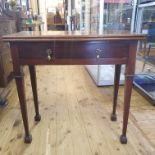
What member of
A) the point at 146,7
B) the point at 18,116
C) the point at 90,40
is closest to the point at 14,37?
the point at 90,40

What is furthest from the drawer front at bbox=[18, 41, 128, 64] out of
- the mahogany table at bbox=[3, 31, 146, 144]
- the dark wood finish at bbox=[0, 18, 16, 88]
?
the dark wood finish at bbox=[0, 18, 16, 88]

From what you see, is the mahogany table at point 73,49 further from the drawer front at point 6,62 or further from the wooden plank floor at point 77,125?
the drawer front at point 6,62

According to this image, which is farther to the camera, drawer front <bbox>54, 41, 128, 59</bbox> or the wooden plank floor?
the wooden plank floor

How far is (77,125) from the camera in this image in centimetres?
158

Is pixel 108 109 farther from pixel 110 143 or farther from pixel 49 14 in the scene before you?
pixel 49 14

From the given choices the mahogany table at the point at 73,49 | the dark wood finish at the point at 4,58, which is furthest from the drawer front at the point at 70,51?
the dark wood finish at the point at 4,58

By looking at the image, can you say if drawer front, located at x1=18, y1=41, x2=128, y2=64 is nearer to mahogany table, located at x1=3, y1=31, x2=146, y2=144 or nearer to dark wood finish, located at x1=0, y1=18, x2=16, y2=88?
mahogany table, located at x1=3, y1=31, x2=146, y2=144

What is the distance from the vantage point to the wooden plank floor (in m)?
1.31

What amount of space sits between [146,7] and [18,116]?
92.3 inches

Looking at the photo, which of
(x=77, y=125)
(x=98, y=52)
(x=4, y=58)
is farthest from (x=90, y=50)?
(x=4, y=58)

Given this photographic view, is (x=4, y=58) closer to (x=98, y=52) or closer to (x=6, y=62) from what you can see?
(x=6, y=62)

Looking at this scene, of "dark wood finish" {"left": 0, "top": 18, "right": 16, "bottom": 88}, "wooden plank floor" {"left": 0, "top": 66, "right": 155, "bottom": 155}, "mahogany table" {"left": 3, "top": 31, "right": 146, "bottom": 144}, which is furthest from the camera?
"dark wood finish" {"left": 0, "top": 18, "right": 16, "bottom": 88}

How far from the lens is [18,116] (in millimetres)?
1719

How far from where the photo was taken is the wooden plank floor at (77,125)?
131cm
